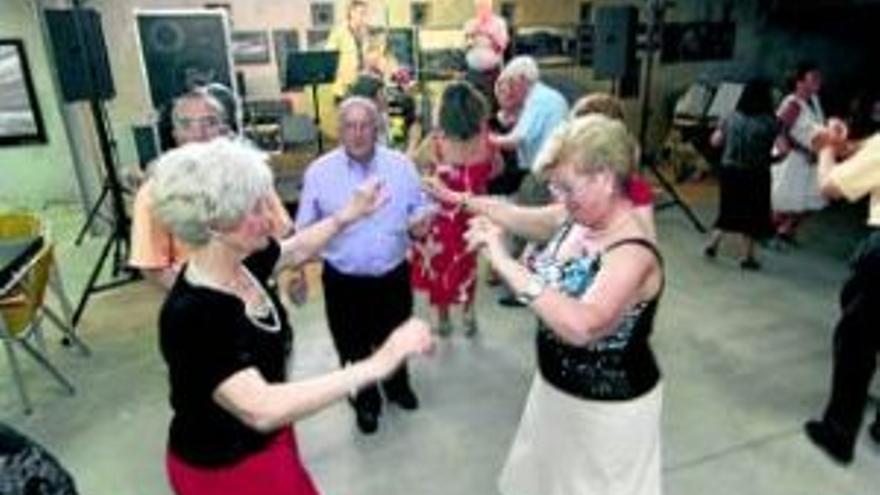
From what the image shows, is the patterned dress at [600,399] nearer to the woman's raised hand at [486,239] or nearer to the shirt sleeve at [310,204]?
the woman's raised hand at [486,239]

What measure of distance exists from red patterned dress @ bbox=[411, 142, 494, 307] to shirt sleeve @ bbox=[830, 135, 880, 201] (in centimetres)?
191

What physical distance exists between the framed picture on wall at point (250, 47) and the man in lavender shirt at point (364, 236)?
214 inches

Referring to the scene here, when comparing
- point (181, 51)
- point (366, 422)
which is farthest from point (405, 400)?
point (181, 51)

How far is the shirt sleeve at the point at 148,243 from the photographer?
2500 millimetres

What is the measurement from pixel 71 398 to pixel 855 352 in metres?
3.93

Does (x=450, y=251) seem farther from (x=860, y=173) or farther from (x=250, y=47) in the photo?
(x=250, y=47)

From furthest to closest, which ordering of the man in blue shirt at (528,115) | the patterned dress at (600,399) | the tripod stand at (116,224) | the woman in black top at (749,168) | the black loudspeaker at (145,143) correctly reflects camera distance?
the black loudspeaker at (145,143) < the woman in black top at (749,168) < the tripod stand at (116,224) < the man in blue shirt at (528,115) < the patterned dress at (600,399)

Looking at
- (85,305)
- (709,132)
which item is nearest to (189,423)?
(85,305)

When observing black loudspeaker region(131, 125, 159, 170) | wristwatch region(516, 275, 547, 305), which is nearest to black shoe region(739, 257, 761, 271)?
wristwatch region(516, 275, 547, 305)

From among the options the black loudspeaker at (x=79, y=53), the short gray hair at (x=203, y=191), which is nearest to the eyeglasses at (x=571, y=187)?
the short gray hair at (x=203, y=191)

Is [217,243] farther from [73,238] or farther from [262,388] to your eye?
[73,238]

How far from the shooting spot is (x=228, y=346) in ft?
4.81

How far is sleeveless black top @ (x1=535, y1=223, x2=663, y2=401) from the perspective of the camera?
186 centimetres

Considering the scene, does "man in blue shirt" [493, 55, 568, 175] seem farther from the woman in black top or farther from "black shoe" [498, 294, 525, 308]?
the woman in black top
